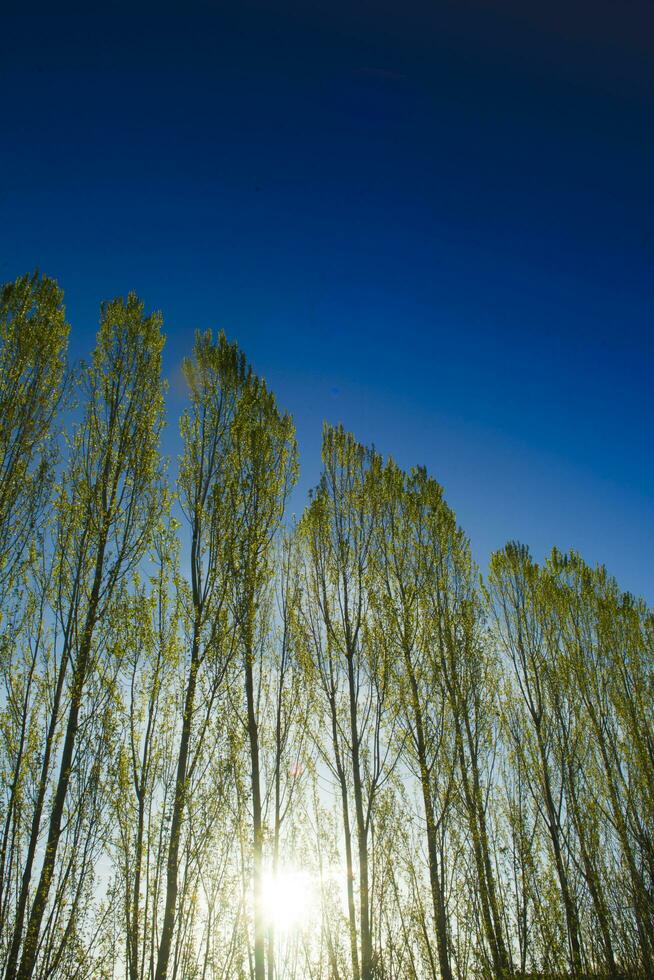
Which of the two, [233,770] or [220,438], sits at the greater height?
[220,438]

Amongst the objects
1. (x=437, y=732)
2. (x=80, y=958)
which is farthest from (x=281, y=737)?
(x=80, y=958)

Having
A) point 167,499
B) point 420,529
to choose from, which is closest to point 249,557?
point 167,499

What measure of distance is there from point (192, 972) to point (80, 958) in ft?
3.79

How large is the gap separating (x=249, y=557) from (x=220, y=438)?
1991mm

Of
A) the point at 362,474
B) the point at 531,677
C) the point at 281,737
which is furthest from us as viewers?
the point at 531,677

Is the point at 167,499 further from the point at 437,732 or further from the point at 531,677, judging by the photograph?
the point at 531,677

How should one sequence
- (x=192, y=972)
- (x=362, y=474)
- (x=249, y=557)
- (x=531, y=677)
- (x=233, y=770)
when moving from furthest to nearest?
(x=531, y=677) < (x=362, y=474) < (x=249, y=557) < (x=233, y=770) < (x=192, y=972)

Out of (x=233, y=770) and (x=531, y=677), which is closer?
(x=233, y=770)

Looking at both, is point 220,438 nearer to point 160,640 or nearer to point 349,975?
point 160,640

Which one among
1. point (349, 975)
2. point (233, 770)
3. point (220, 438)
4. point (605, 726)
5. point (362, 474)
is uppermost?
point (362, 474)

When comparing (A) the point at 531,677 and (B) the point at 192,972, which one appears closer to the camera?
(B) the point at 192,972

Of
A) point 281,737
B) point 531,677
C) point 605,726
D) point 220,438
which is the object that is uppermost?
point 220,438

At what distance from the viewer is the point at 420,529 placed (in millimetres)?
11992

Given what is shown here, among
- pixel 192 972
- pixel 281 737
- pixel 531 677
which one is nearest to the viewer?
pixel 192 972
